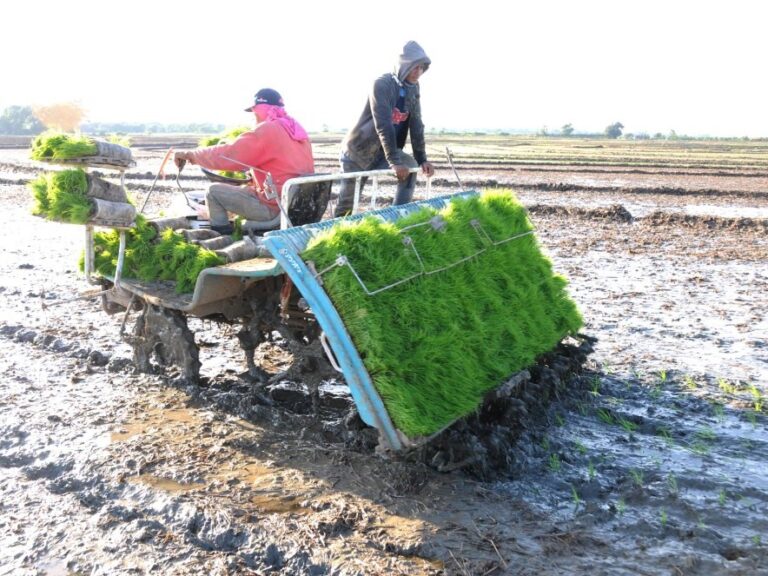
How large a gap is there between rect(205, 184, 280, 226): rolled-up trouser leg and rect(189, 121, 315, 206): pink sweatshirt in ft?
0.54

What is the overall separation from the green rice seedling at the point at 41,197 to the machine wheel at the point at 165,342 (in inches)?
41.4

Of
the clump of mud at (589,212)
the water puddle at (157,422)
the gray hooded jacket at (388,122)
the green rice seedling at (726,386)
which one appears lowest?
the water puddle at (157,422)

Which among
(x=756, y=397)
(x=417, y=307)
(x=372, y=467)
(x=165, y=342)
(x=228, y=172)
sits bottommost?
(x=372, y=467)

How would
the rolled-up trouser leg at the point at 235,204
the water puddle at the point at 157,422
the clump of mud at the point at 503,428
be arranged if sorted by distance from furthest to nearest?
the rolled-up trouser leg at the point at 235,204, the water puddle at the point at 157,422, the clump of mud at the point at 503,428

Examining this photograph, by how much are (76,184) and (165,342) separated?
54.4 inches

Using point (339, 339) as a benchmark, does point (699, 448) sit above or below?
below

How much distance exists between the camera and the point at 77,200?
5.85 m

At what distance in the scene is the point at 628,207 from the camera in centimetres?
1862

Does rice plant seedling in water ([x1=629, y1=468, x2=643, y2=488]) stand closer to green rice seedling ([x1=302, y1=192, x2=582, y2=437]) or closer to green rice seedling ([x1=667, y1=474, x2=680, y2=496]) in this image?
green rice seedling ([x1=667, y1=474, x2=680, y2=496])

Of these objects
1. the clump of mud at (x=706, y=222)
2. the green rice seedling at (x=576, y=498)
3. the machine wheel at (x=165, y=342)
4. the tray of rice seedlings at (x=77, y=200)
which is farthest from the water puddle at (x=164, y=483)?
the clump of mud at (x=706, y=222)

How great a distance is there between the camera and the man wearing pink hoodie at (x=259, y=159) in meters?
6.29

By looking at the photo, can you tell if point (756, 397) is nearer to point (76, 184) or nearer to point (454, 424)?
point (454, 424)

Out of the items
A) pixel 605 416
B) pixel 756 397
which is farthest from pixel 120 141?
pixel 756 397

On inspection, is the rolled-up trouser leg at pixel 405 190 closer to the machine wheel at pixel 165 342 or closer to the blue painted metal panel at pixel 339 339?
the machine wheel at pixel 165 342
